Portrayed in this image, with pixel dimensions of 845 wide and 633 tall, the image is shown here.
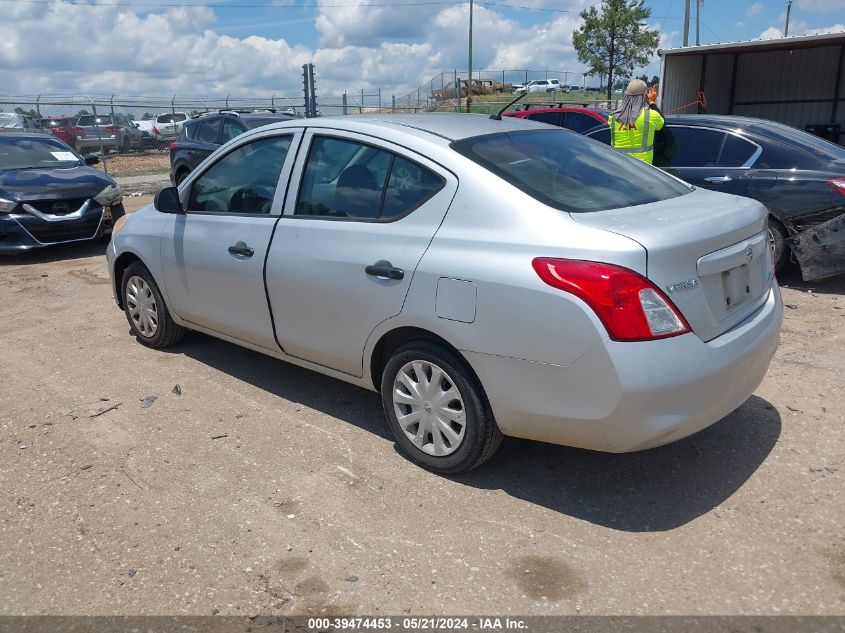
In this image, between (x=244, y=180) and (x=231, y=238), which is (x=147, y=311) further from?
(x=244, y=180)

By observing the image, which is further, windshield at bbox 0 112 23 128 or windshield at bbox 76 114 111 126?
windshield at bbox 76 114 111 126

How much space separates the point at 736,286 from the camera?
3.24 meters

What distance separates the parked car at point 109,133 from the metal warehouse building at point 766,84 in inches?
716

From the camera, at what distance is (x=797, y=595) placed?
2.67m

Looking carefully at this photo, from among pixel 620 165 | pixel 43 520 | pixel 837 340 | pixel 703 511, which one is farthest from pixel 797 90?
pixel 43 520

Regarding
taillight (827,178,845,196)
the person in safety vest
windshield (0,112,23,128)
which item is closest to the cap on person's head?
the person in safety vest

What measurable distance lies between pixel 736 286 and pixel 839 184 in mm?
3967

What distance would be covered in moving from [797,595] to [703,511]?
23.8 inches

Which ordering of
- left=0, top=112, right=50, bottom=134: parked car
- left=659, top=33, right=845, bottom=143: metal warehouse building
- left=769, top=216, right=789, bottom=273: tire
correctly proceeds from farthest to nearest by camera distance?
left=0, top=112, right=50, bottom=134: parked car
left=659, top=33, right=845, bottom=143: metal warehouse building
left=769, top=216, right=789, bottom=273: tire

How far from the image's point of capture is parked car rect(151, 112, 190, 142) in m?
30.3

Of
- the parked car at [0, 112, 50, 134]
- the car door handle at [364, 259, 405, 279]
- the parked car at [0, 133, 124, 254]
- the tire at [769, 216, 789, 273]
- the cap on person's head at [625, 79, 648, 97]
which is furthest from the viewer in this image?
the parked car at [0, 112, 50, 134]

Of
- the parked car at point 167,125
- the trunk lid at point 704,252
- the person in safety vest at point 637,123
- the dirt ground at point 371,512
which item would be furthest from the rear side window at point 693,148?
the parked car at point 167,125

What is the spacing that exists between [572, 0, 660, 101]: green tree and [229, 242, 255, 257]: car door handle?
125 ft

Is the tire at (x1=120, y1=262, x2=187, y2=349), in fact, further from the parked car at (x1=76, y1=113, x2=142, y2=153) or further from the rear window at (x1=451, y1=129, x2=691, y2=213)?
the parked car at (x1=76, y1=113, x2=142, y2=153)
